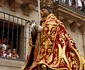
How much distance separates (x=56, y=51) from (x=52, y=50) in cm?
6

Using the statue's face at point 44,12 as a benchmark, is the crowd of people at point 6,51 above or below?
below

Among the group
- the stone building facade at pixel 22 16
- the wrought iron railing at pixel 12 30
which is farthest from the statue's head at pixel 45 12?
the wrought iron railing at pixel 12 30

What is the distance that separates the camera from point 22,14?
814cm

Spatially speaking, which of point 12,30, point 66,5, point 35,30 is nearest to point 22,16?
point 12,30

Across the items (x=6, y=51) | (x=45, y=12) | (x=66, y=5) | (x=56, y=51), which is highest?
(x=66, y=5)

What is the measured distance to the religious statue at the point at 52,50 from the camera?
4223 millimetres

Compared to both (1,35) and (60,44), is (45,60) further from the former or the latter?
(1,35)

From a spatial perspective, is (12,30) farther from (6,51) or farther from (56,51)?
(56,51)

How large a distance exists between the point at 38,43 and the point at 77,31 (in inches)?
237

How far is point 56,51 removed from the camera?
4.32 m

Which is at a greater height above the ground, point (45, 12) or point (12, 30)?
point (45, 12)

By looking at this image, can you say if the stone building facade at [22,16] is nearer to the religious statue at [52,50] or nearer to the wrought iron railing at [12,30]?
the wrought iron railing at [12,30]

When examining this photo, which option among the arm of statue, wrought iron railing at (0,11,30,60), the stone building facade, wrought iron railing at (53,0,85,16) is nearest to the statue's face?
the arm of statue

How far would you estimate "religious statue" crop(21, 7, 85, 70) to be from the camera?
4223 millimetres
